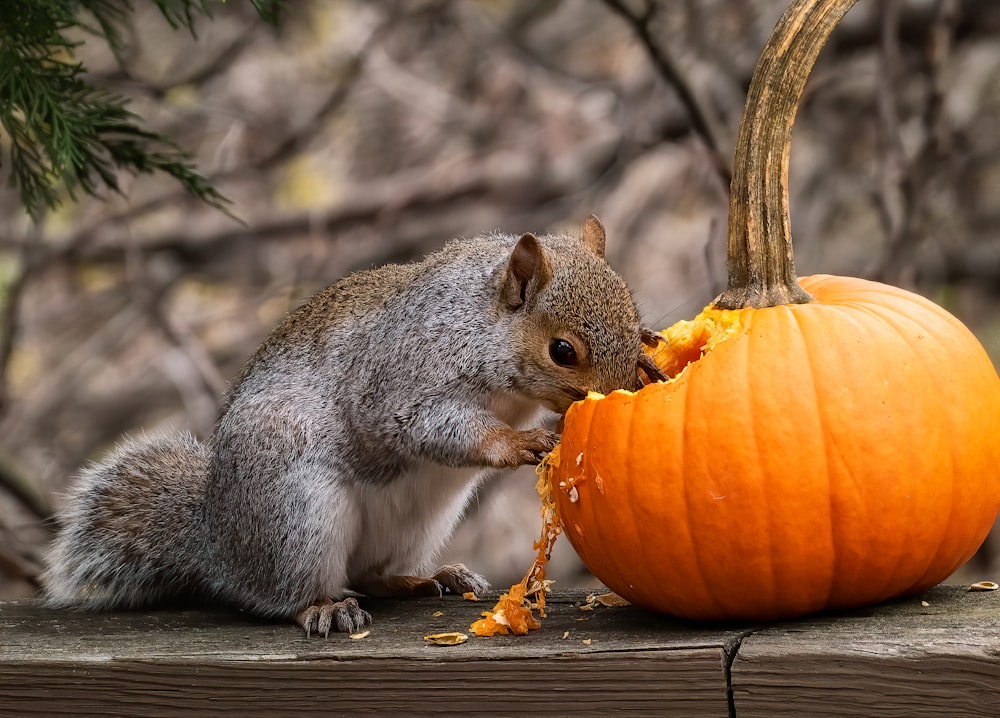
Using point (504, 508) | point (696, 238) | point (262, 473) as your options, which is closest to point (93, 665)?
point (262, 473)

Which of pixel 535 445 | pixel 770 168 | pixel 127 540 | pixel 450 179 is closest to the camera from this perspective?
pixel 770 168

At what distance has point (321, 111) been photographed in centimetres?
470

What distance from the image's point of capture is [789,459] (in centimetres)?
158

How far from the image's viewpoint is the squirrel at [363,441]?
2.06m

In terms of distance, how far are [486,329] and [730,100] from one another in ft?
7.54

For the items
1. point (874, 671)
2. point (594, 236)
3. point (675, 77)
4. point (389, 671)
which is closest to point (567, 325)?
point (594, 236)

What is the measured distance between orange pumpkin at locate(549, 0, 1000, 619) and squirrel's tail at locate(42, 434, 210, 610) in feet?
2.98

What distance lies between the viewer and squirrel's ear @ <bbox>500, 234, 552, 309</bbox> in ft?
6.77

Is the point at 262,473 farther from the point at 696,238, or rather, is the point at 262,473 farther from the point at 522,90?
the point at 522,90

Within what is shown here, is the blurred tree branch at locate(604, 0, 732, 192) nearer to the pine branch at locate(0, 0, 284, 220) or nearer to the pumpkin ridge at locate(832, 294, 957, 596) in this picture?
the pine branch at locate(0, 0, 284, 220)

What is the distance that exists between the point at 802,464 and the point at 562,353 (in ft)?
1.85

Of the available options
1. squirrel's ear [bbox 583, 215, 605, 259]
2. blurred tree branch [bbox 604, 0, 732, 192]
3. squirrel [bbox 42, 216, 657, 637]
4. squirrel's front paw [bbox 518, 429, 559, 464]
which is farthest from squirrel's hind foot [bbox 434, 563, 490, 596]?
blurred tree branch [bbox 604, 0, 732, 192]

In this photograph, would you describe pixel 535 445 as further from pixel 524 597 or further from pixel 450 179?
pixel 450 179

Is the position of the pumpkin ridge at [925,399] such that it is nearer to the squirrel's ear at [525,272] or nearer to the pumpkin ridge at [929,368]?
the pumpkin ridge at [929,368]
